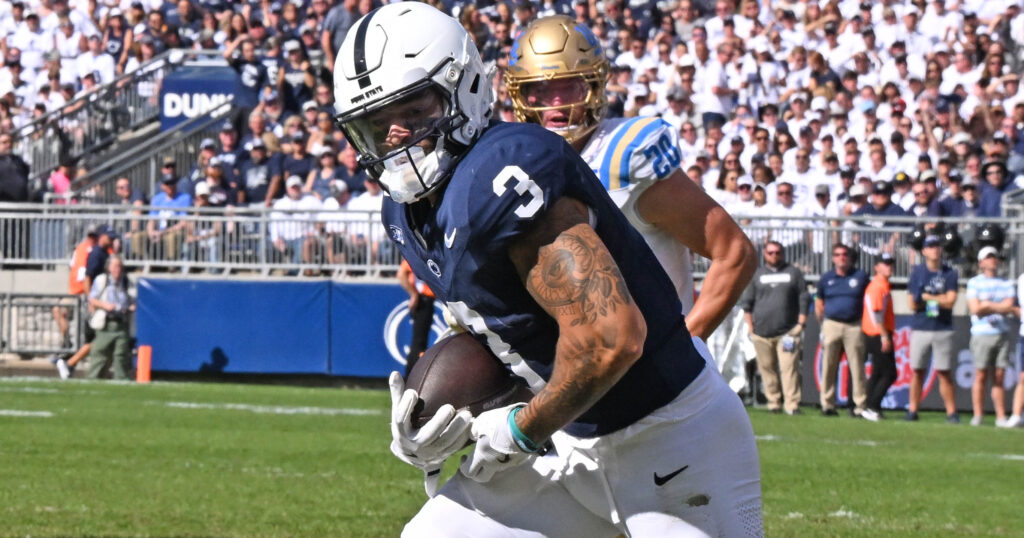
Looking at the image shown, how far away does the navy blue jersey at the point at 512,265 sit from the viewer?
2947 mm

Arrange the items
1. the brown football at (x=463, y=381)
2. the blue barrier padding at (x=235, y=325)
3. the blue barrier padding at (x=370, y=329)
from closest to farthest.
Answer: the brown football at (x=463, y=381) → the blue barrier padding at (x=370, y=329) → the blue barrier padding at (x=235, y=325)

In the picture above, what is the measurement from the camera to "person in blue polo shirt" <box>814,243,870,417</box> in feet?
45.5

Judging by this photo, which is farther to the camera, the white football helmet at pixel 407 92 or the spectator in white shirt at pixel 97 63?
the spectator in white shirt at pixel 97 63

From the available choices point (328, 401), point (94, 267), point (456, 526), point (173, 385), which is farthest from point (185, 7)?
point (456, 526)

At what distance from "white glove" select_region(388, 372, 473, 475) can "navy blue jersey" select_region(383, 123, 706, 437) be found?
194 millimetres

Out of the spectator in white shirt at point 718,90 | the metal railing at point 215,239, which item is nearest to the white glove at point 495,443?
the metal railing at point 215,239

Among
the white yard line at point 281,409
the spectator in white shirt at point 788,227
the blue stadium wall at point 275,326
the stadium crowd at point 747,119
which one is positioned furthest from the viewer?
the blue stadium wall at point 275,326

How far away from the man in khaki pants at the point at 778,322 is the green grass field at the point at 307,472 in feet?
2.09

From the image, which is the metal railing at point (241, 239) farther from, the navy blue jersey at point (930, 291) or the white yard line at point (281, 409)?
the white yard line at point (281, 409)

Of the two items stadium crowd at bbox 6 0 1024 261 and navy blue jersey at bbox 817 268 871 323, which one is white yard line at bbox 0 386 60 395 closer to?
stadium crowd at bbox 6 0 1024 261

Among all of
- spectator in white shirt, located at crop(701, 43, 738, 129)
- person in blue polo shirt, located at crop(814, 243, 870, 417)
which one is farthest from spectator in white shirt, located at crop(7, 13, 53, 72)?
person in blue polo shirt, located at crop(814, 243, 870, 417)

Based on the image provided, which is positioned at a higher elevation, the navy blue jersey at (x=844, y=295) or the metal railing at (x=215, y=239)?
the metal railing at (x=215, y=239)

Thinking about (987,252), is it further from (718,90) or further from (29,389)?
(29,389)

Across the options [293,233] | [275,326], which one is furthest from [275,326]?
[293,233]
